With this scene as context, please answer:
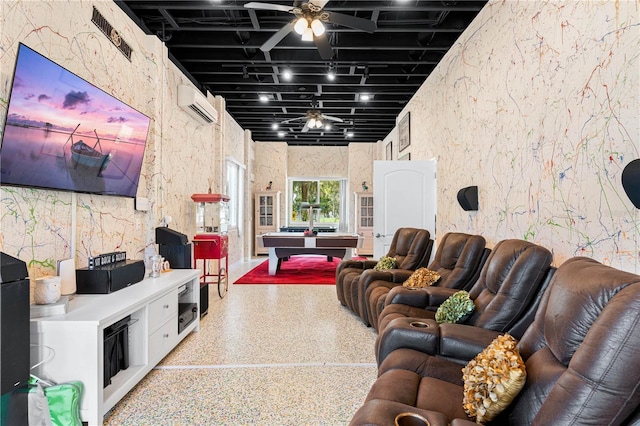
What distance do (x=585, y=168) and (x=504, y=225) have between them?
3.48 feet

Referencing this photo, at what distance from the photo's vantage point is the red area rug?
6.27m

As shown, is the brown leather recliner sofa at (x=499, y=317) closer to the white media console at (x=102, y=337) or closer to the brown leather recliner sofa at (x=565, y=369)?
the brown leather recliner sofa at (x=565, y=369)

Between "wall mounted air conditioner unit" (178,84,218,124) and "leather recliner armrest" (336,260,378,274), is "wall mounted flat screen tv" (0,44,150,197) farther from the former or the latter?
"leather recliner armrest" (336,260,378,274)

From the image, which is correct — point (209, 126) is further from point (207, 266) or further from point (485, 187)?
point (485, 187)

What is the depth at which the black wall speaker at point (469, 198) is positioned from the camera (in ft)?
11.9

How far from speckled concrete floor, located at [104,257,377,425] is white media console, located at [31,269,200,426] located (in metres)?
0.14

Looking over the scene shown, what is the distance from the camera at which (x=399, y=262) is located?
440 cm

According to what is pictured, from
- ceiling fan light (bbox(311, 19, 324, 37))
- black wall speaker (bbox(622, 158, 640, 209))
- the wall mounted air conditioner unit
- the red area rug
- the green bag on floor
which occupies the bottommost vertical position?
the red area rug

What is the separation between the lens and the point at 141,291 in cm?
275

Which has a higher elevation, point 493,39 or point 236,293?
point 493,39

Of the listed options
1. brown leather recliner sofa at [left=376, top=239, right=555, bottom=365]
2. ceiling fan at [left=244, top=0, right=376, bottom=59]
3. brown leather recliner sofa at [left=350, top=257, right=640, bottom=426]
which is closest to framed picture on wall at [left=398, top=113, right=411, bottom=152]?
ceiling fan at [left=244, top=0, right=376, bottom=59]

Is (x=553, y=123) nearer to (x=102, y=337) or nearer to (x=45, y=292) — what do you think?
(x=102, y=337)

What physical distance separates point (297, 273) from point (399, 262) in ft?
10.2

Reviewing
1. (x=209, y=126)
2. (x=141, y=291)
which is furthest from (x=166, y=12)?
(x=141, y=291)
